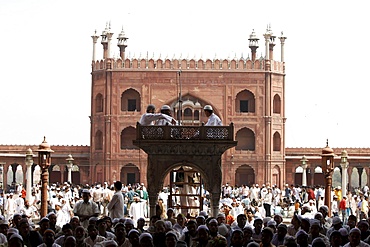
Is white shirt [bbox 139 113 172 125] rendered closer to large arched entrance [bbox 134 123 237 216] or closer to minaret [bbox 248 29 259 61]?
large arched entrance [bbox 134 123 237 216]

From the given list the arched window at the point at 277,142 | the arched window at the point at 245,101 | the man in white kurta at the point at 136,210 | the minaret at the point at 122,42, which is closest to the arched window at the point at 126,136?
the minaret at the point at 122,42

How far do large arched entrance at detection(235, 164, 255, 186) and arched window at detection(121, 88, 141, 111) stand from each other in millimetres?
6137

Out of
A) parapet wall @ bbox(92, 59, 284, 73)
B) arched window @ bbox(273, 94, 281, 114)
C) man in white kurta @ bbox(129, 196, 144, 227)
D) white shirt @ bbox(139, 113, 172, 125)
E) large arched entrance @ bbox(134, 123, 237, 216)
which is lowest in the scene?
man in white kurta @ bbox(129, 196, 144, 227)

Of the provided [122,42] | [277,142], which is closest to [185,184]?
[277,142]

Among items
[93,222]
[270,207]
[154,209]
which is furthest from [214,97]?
[93,222]

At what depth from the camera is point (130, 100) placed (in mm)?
46875

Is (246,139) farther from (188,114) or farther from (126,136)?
(126,136)

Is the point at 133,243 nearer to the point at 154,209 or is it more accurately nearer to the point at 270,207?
the point at 154,209

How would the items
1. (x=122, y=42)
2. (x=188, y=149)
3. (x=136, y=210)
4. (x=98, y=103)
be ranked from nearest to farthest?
(x=188, y=149) → (x=136, y=210) → (x=98, y=103) → (x=122, y=42)

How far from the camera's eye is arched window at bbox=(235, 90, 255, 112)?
1839 inches

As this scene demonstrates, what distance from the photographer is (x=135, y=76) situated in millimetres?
46188

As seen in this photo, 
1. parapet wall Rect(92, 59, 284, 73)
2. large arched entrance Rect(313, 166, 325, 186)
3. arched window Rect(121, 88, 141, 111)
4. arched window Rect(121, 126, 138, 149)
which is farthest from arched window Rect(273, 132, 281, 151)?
arched window Rect(121, 126, 138, 149)

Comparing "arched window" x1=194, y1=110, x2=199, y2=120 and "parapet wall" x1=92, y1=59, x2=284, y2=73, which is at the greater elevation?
"parapet wall" x1=92, y1=59, x2=284, y2=73

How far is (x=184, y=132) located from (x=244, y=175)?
32.5 meters
